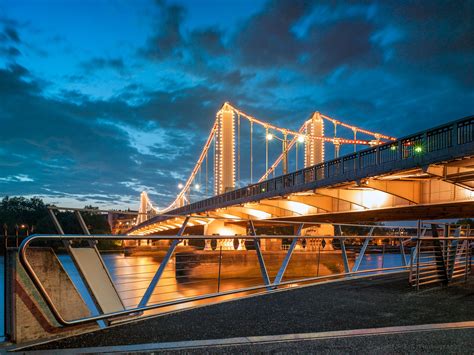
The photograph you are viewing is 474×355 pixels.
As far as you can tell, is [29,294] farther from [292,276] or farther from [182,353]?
[292,276]

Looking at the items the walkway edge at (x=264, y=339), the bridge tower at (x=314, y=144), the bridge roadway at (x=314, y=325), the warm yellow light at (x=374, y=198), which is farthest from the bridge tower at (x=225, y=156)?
the walkway edge at (x=264, y=339)

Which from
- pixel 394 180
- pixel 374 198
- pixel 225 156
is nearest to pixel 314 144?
pixel 225 156

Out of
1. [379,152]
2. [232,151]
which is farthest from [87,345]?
[232,151]

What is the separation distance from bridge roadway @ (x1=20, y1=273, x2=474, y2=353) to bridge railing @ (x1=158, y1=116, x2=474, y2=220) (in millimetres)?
10242

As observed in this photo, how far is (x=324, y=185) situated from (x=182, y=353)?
20.9 m

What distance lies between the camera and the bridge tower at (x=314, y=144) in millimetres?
52638

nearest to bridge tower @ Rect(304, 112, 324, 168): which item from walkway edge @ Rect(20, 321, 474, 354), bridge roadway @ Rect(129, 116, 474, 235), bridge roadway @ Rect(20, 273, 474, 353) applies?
bridge roadway @ Rect(129, 116, 474, 235)

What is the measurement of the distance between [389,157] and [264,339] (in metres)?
17.1

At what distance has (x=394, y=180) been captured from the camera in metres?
21.6

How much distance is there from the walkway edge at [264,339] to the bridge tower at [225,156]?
4513cm

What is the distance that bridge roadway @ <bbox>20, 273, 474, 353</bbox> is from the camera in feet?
13.1

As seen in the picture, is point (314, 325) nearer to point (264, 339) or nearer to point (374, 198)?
point (264, 339)

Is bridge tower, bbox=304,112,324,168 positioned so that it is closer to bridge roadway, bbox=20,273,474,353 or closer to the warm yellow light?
the warm yellow light

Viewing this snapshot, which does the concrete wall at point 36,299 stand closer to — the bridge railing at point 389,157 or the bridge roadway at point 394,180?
the bridge roadway at point 394,180
